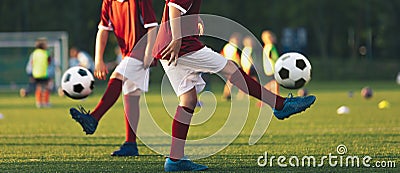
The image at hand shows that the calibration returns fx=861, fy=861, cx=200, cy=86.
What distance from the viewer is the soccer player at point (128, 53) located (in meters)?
8.36

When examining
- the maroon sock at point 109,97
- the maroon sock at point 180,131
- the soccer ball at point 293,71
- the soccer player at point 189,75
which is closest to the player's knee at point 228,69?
the soccer player at point 189,75

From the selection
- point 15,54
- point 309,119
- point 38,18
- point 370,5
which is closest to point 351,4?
point 370,5

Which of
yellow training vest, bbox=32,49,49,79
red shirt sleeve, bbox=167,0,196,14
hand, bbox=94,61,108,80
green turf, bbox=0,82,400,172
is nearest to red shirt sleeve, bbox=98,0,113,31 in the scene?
hand, bbox=94,61,108,80

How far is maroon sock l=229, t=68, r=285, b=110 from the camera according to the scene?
7379 mm

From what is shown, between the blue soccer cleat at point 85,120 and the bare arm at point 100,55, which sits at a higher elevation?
the bare arm at point 100,55

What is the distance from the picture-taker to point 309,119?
47.4 ft

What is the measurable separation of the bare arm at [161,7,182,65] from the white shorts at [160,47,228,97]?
174mm

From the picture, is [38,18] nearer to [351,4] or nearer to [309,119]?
[351,4]

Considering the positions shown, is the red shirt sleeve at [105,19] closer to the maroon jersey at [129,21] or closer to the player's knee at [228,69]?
the maroon jersey at [129,21]

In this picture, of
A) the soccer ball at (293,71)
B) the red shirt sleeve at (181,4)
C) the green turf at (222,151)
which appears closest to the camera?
the red shirt sleeve at (181,4)

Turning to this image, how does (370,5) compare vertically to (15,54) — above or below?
above

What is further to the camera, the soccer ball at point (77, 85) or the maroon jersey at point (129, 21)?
the soccer ball at point (77, 85)

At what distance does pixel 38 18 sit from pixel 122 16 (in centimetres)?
4277

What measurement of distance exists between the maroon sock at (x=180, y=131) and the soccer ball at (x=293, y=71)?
1257mm
